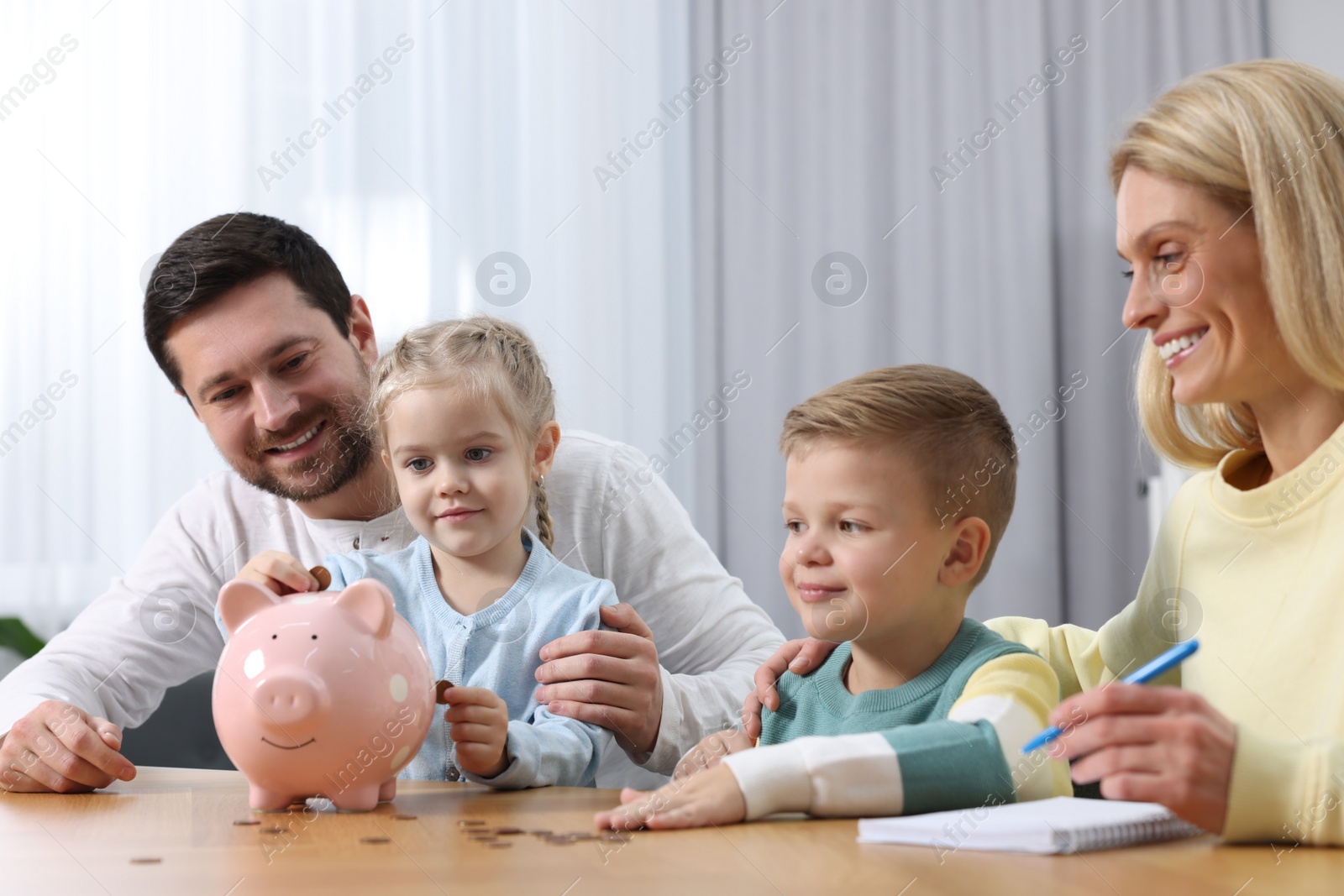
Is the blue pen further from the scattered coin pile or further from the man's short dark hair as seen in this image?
the man's short dark hair

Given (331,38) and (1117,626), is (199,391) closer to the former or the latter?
(1117,626)

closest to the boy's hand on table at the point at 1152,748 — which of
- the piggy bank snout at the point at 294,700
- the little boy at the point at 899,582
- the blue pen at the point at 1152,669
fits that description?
the blue pen at the point at 1152,669

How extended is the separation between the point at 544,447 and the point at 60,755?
53 centimetres

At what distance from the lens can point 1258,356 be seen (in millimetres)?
849

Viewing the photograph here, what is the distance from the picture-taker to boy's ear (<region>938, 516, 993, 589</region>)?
36.1 inches

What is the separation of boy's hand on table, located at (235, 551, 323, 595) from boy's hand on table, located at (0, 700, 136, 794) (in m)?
0.20

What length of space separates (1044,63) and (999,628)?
8.04ft

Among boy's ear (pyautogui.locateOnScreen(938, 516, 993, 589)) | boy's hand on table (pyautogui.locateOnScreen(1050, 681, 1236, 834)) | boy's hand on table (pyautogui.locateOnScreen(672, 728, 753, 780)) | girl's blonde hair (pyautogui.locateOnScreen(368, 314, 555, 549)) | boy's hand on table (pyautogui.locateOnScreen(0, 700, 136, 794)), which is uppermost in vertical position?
girl's blonde hair (pyautogui.locateOnScreen(368, 314, 555, 549))

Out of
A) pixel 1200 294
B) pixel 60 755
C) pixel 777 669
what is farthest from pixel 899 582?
pixel 60 755

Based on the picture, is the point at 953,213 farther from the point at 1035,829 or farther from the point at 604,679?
the point at 1035,829

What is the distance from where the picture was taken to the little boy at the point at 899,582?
787 mm

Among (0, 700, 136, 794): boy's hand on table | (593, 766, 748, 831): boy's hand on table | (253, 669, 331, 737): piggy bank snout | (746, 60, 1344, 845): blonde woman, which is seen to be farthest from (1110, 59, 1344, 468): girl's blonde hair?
(0, 700, 136, 794): boy's hand on table

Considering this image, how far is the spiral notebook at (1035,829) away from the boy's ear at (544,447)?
609 mm

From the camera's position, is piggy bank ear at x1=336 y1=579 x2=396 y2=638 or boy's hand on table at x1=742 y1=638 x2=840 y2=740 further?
boy's hand on table at x1=742 y1=638 x2=840 y2=740
